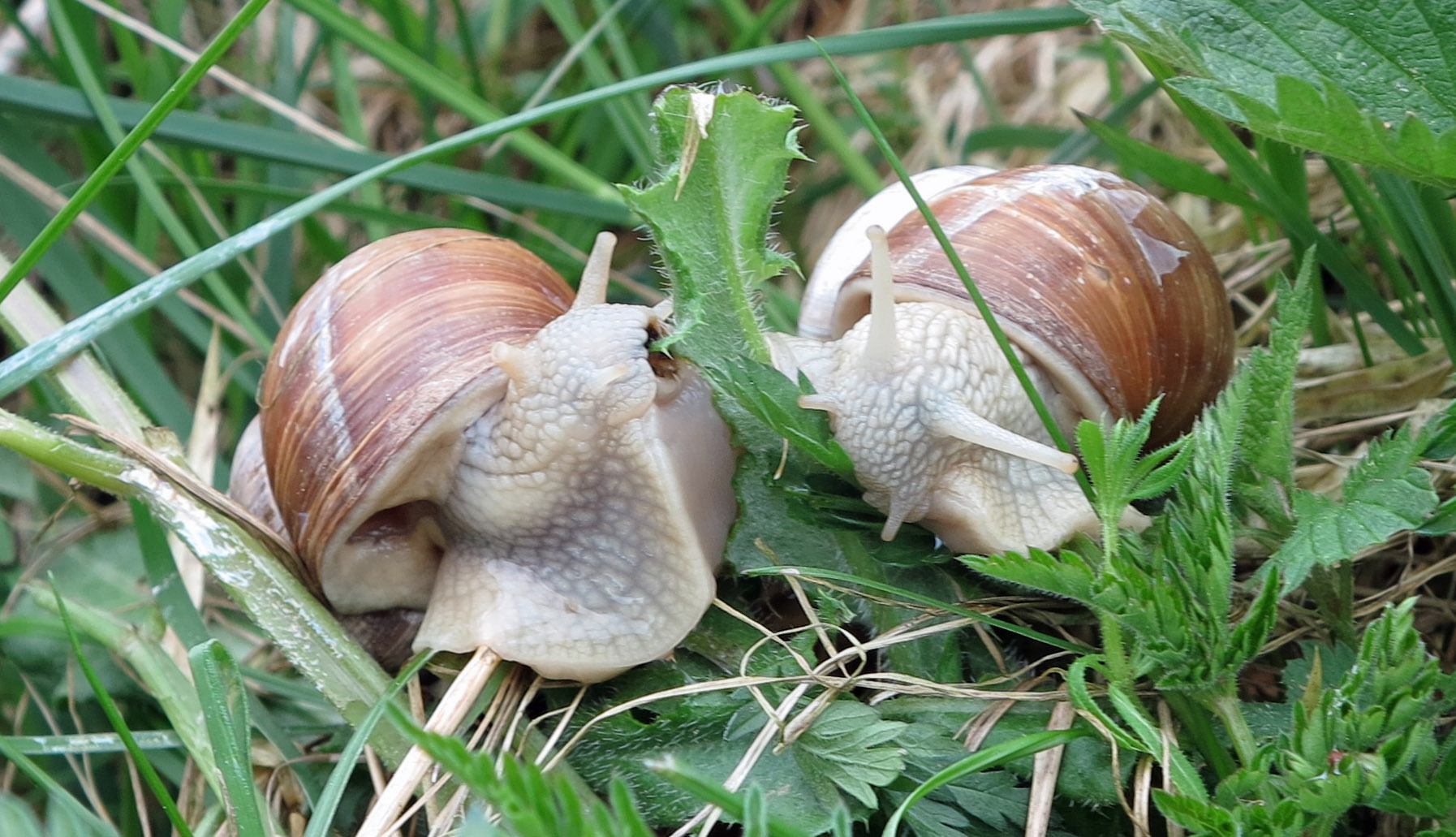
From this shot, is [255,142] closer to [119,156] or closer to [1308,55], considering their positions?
[119,156]

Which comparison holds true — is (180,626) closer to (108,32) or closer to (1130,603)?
(1130,603)

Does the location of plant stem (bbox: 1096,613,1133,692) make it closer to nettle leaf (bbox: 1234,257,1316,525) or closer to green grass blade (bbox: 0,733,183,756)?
nettle leaf (bbox: 1234,257,1316,525)

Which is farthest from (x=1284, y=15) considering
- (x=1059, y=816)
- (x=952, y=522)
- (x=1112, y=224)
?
(x=1059, y=816)

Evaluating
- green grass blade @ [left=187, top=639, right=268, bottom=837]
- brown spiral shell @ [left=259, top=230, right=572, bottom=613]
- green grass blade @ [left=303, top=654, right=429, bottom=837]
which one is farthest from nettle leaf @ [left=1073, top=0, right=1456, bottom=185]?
green grass blade @ [left=187, top=639, right=268, bottom=837]

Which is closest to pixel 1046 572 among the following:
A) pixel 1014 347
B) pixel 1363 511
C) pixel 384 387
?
pixel 1363 511

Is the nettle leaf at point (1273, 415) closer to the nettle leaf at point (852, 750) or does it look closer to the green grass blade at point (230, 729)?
the nettle leaf at point (852, 750)

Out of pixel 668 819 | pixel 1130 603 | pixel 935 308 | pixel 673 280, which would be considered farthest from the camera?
pixel 935 308
